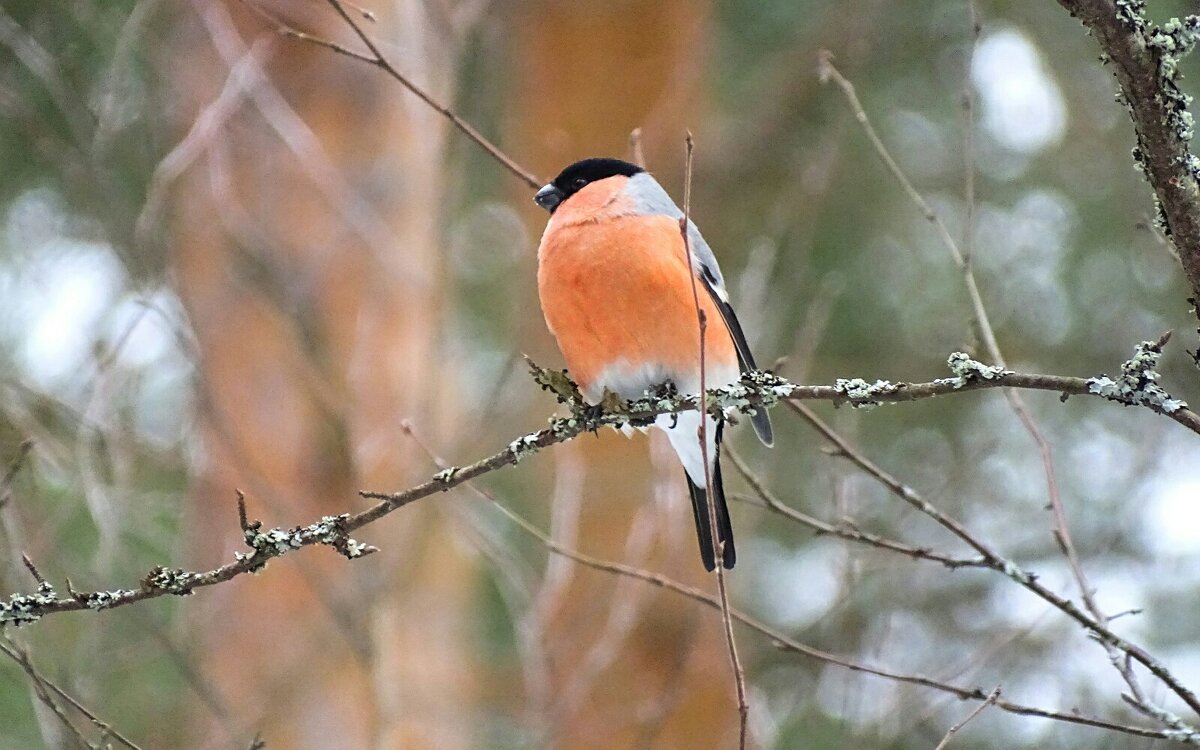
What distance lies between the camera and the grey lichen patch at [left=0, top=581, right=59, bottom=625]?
188cm

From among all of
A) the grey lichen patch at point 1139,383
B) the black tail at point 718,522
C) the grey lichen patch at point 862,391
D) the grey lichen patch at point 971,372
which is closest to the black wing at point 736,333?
the black tail at point 718,522

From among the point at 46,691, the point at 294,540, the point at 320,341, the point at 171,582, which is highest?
the point at 320,341

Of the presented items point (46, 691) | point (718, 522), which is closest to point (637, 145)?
point (718, 522)

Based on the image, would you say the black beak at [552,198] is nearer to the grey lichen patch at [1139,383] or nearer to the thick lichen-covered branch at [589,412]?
the thick lichen-covered branch at [589,412]

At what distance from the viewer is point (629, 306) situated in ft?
9.35

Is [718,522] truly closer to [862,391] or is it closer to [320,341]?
[862,391]

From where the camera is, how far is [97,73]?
4.61 meters

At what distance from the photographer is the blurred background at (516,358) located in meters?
3.29

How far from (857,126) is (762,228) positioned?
619mm

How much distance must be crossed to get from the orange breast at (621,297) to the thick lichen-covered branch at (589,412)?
1.39 ft

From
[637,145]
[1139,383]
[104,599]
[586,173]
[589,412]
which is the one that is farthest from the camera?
[586,173]

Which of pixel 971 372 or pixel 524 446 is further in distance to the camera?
pixel 524 446

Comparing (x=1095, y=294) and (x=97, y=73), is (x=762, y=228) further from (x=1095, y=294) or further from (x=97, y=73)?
(x=97, y=73)

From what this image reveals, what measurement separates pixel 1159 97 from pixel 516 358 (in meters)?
2.00
